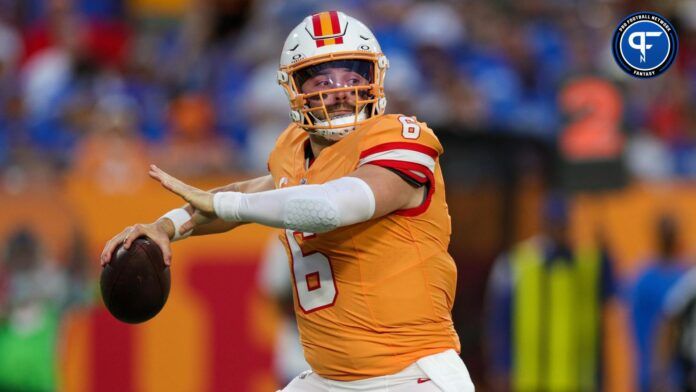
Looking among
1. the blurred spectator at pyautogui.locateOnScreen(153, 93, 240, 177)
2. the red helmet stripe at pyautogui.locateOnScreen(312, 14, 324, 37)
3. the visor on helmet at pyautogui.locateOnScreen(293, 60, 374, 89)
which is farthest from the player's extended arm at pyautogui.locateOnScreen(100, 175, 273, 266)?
the blurred spectator at pyautogui.locateOnScreen(153, 93, 240, 177)

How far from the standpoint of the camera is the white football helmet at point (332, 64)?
4.50m

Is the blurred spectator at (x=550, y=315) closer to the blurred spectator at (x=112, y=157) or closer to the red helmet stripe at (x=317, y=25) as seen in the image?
the blurred spectator at (x=112, y=157)

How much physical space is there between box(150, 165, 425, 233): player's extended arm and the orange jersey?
0.31ft

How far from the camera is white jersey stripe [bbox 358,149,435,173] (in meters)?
4.29

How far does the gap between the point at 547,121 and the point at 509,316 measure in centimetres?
158

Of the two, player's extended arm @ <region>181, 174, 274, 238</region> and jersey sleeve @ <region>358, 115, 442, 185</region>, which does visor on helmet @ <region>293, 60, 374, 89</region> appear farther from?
player's extended arm @ <region>181, 174, 274, 238</region>

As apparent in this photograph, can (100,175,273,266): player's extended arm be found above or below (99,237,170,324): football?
above

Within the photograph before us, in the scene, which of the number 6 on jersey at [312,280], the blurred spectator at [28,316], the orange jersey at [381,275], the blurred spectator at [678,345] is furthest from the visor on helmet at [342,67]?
the blurred spectator at [28,316]

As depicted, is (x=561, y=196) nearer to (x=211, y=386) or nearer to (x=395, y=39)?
(x=395, y=39)

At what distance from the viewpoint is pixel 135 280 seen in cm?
427

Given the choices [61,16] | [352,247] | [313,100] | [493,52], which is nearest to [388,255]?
[352,247]

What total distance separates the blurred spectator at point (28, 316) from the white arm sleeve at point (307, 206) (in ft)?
14.6

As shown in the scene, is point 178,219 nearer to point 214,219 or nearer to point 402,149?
point 214,219

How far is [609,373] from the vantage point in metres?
8.93
